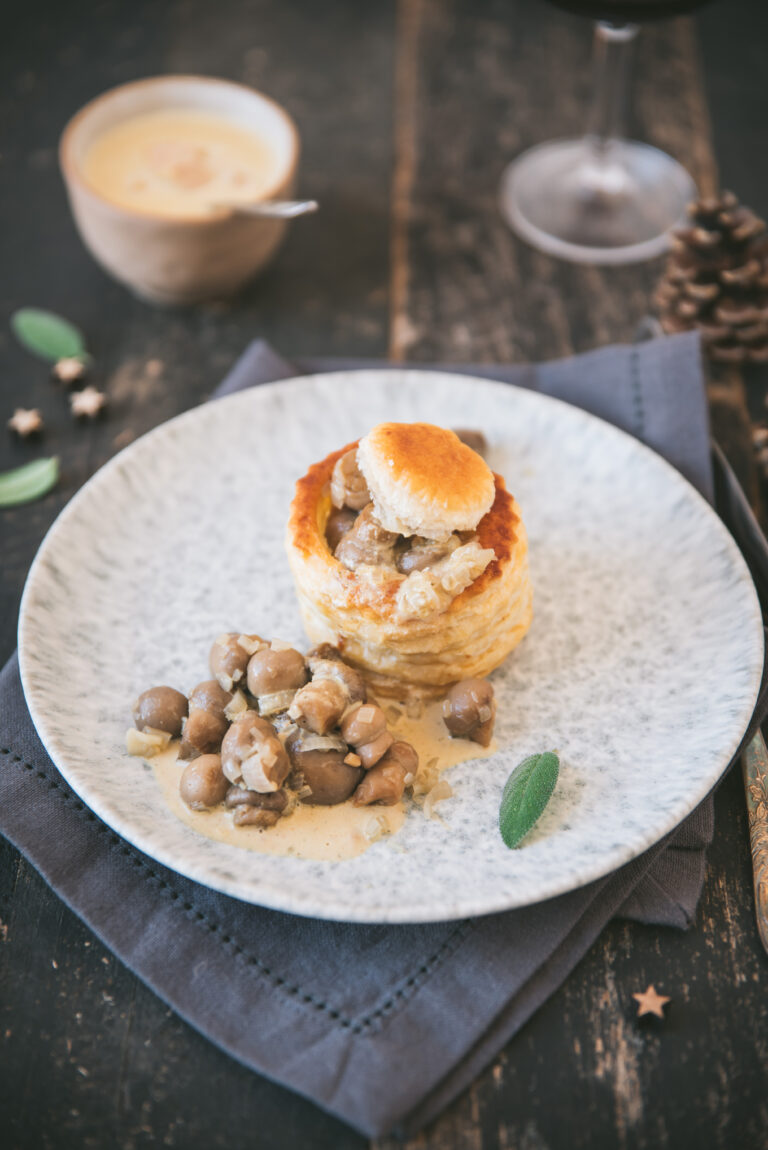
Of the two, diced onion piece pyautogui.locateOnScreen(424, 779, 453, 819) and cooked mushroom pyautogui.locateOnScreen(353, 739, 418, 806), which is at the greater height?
cooked mushroom pyautogui.locateOnScreen(353, 739, 418, 806)

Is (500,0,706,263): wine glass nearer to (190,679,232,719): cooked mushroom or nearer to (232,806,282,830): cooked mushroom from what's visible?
(190,679,232,719): cooked mushroom

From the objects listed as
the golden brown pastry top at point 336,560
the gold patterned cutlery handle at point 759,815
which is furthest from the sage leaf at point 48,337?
the gold patterned cutlery handle at point 759,815

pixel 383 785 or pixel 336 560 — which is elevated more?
pixel 336 560

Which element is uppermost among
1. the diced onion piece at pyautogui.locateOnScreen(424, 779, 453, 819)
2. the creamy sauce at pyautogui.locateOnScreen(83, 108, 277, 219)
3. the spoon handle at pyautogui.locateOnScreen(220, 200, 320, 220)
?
the creamy sauce at pyautogui.locateOnScreen(83, 108, 277, 219)

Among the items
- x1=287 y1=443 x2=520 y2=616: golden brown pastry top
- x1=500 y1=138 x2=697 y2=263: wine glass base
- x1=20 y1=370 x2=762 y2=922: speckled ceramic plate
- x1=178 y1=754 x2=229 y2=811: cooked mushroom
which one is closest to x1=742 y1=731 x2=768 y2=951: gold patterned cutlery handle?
x1=20 y1=370 x2=762 y2=922: speckled ceramic plate

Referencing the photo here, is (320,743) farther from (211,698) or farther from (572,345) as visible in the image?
(572,345)

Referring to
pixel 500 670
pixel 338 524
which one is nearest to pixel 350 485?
pixel 338 524
